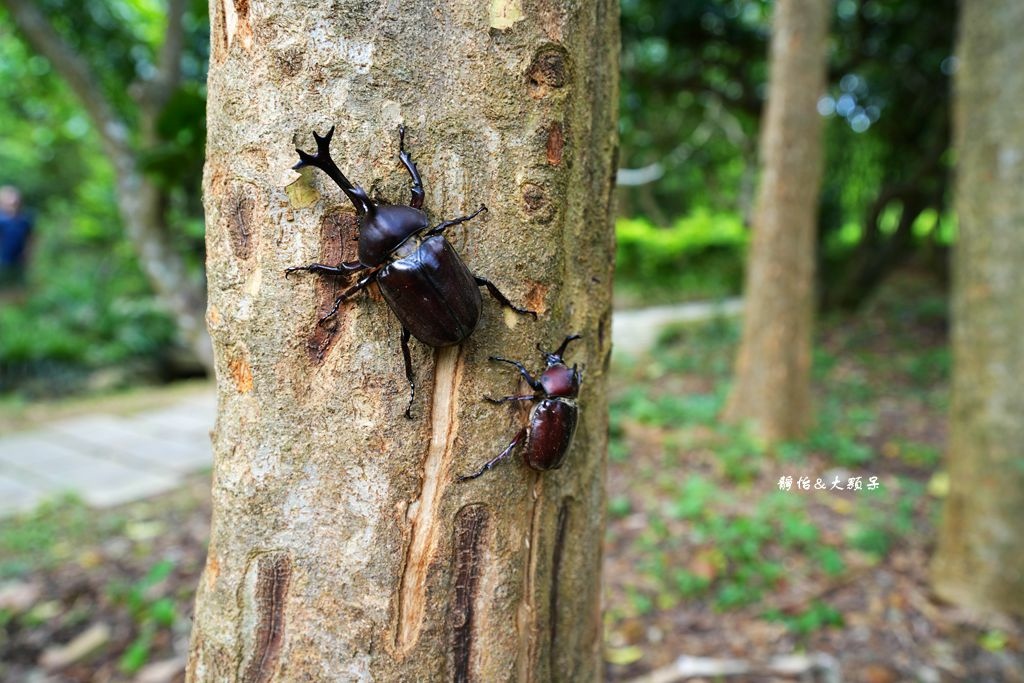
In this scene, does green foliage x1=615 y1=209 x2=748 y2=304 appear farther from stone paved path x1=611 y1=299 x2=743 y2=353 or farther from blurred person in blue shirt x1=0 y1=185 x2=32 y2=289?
blurred person in blue shirt x1=0 y1=185 x2=32 y2=289

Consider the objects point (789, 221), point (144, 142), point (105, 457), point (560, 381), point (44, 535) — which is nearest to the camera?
point (560, 381)

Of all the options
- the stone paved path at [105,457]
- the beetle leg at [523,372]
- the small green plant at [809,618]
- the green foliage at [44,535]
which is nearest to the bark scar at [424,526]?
the beetle leg at [523,372]

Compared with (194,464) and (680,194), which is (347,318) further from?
(680,194)

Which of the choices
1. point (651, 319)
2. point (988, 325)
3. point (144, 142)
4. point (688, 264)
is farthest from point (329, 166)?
point (688, 264)

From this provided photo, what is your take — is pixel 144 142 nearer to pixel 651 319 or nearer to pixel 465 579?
pixel 465 579

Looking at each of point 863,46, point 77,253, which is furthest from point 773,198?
point 77,253

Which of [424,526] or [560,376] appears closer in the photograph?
[424,526]

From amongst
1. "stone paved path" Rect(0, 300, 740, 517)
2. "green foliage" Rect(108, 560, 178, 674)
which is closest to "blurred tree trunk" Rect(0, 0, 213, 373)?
"stone paved path" Rect(0, 300, 740, 517)
